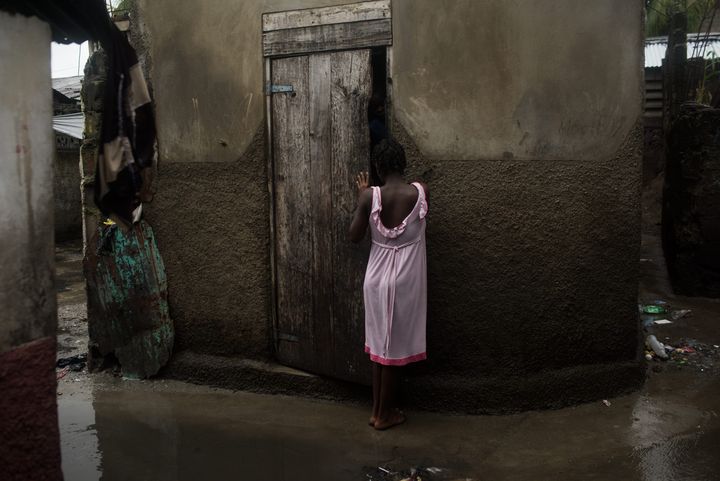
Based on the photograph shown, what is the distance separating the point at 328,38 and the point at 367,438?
97.1 inches

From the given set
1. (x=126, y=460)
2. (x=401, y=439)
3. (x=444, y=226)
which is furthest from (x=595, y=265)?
(x=126, y=460)

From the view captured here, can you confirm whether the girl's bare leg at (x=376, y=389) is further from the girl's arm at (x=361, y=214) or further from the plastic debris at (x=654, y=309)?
the plastic debris at (x=654, y=309)

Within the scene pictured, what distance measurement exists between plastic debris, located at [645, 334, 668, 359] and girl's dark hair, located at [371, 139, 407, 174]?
8.36 feet

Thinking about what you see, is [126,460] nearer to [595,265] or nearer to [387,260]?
[387,260]

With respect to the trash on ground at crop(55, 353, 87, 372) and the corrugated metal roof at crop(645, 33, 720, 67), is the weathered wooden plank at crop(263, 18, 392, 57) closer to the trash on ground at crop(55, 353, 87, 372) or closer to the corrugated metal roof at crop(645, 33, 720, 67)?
the trash on ground at crop(55, 353, 87, 372)

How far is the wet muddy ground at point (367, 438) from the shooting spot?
11.9ft

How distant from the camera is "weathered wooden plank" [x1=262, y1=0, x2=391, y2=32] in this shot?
4.27 m

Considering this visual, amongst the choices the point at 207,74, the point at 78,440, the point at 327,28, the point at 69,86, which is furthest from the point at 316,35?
the point at 69,86

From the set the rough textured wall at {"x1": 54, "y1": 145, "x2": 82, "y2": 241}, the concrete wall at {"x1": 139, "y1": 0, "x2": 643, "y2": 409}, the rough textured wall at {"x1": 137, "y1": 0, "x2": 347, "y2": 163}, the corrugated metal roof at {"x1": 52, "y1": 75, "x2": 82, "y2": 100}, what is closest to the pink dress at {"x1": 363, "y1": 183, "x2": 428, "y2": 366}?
the concrete wall at {"x1": 139, "y1": 0, "x2": 643, "y2": 409}

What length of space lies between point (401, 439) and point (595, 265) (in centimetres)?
158

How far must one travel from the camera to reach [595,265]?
168 inches

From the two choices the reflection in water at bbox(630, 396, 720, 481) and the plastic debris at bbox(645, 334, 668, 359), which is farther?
the plastic debris at bbox(645, 334, 668, 359)

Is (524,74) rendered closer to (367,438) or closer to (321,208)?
(321,208)

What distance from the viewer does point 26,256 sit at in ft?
8.72
